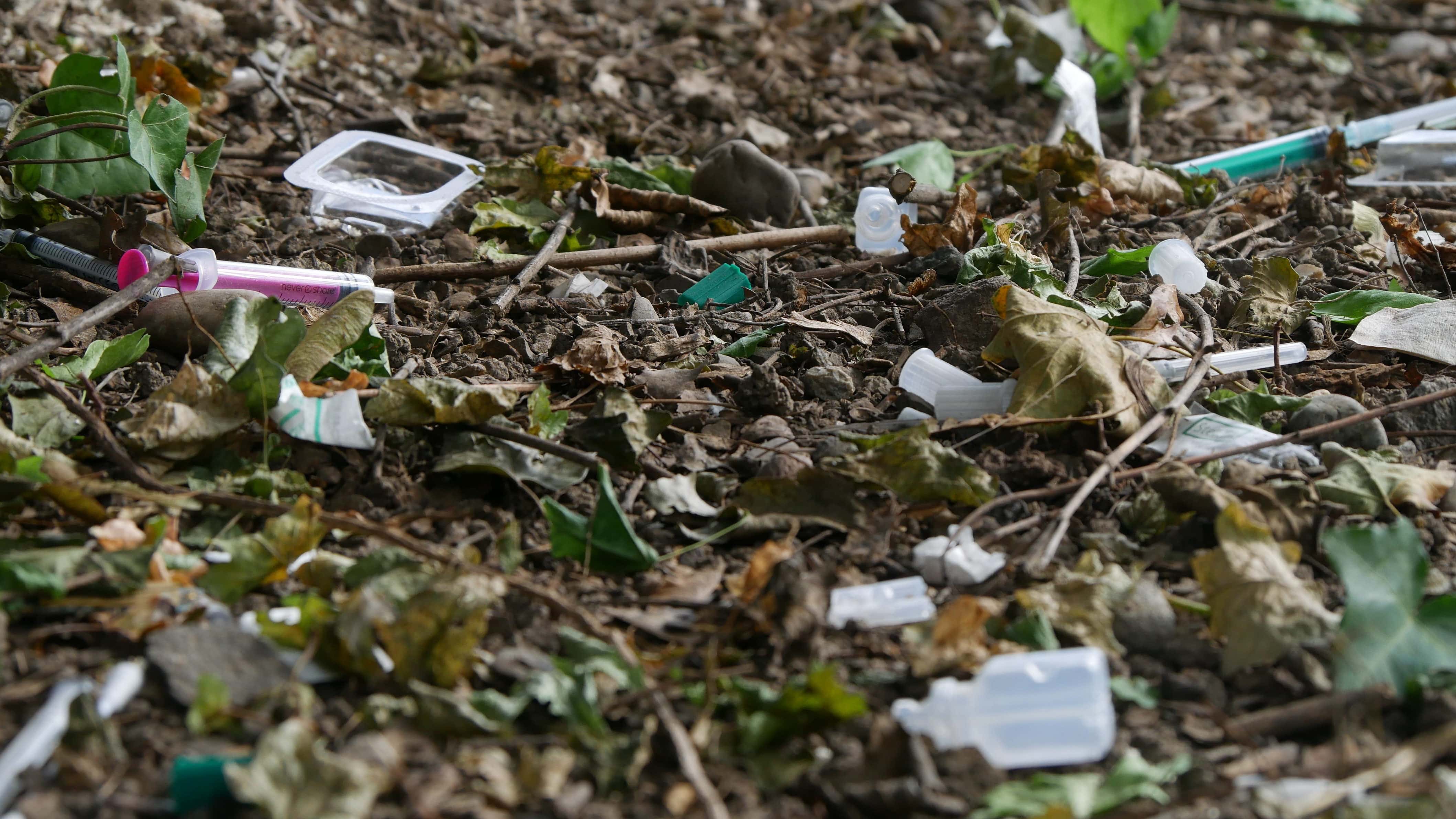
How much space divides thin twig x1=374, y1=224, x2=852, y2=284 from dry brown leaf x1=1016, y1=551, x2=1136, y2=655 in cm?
134

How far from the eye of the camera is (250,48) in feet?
11.3

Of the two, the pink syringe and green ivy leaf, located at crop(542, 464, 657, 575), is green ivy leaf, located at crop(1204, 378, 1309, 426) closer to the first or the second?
green ivy leaf, located at crop(542, 464, 657, 575)

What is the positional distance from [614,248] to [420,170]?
0.62 metres

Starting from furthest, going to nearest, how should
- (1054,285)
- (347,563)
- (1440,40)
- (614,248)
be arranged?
(1440,40) → (614,248) → (1054,285) → (347,563)

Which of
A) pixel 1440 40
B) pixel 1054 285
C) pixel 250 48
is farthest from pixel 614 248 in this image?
pixel 1440 40

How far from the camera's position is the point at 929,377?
80.0 inches

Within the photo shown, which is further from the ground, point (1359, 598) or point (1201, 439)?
point (1359, 598)

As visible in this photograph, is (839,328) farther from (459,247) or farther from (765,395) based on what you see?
(459,247)

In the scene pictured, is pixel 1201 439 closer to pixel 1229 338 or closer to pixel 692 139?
pixel 1229 338

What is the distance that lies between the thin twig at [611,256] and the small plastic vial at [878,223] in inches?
3.5

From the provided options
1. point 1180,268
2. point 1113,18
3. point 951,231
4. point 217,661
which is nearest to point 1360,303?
point 1180,268

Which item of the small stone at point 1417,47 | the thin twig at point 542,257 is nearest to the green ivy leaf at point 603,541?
the thin twig at point 542,257

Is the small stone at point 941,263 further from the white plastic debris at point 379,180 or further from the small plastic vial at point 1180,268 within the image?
the white plastic debris at point 379,180

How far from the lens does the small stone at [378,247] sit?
2.60 meters
